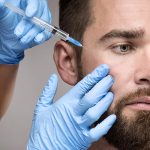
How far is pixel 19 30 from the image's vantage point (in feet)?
4.52

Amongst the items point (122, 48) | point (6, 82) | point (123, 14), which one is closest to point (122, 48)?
point (122, 48)

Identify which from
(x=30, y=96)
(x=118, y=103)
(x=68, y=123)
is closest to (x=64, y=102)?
(x=68, y=123)

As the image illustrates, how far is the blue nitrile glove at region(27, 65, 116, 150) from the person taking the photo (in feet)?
4.30

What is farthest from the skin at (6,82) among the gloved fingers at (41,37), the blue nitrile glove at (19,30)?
the gloved fingers at (41,37)

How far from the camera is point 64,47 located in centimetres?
164

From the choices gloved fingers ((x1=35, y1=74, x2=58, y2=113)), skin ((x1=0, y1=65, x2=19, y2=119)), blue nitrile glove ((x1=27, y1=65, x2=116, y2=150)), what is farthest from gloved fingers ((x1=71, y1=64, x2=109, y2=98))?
skin ((x1=0, y1=65, x2=19, y2=119))

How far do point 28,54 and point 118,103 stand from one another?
1063 mm

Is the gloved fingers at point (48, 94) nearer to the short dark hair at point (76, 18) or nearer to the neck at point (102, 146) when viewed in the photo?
the short dark hair at point (76, 18)

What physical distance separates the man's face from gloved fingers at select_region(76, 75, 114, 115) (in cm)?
8

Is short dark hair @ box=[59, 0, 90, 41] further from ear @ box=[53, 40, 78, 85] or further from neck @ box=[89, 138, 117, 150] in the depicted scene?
neck @ box=[89, 138, 117, 150]

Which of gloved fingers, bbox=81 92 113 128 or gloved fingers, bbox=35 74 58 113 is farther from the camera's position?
gloved fingers, bbox=35 74 58 113

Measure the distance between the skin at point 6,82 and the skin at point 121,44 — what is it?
42 centimetres

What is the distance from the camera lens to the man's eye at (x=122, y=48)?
143 cm

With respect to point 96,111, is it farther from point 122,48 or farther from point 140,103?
point 122,48
